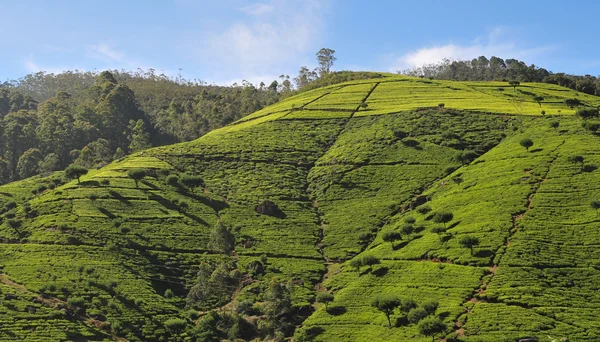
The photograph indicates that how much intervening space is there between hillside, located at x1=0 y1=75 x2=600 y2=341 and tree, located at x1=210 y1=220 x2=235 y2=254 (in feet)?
0.77

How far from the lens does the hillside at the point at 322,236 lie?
227 ft

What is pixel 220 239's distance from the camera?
89.2 meters

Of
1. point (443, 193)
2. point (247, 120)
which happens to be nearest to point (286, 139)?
point (247, 120)

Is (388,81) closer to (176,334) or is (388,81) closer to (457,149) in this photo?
(457,149)

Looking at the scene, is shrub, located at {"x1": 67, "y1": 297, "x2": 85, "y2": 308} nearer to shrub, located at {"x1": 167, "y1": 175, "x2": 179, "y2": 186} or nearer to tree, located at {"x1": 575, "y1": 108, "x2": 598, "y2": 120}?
shrub, located at {"x1": 167, "y1": 175, "x2": 179, "y2": 186}

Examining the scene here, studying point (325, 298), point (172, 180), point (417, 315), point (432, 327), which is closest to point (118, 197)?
point (172, 180)

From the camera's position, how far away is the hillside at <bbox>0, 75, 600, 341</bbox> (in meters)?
69.2

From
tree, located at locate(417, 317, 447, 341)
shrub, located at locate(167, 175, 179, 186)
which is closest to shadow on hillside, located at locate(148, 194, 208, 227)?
shrub, located at locate(167, 175, 179, 186)

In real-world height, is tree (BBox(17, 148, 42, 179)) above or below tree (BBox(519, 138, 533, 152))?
above

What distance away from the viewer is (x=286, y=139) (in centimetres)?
13738

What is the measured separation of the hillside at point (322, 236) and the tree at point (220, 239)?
0.77ft

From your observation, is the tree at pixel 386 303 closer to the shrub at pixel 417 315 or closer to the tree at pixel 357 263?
the shrub at pixel 417 315

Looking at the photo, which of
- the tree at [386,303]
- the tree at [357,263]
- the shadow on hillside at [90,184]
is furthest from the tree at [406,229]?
the shadow on hillside at [90,184]

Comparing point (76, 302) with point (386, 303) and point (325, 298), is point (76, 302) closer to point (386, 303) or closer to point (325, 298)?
point (325, 298)
